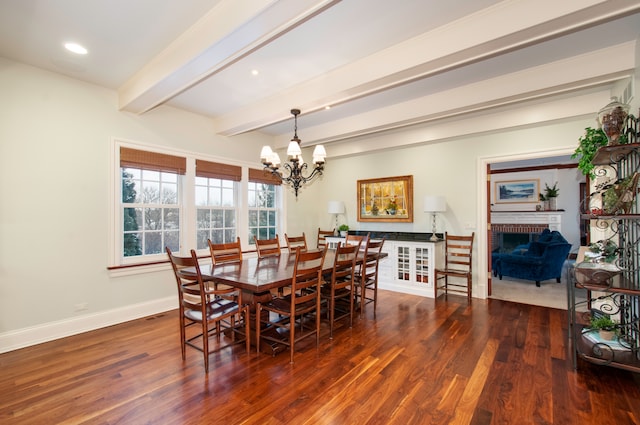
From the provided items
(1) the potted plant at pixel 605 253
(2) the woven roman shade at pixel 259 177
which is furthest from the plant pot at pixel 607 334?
(2) the woven roman shade at pixel 259 177

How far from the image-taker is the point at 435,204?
4867 millimetres

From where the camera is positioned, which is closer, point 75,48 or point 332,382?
point 332,382

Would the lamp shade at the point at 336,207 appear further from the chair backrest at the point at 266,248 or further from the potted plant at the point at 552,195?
the potted plant at the point at 552,195

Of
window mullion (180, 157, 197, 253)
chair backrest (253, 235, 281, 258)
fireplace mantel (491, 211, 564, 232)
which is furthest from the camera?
fireplace mantel (491, 211, 564, 232)

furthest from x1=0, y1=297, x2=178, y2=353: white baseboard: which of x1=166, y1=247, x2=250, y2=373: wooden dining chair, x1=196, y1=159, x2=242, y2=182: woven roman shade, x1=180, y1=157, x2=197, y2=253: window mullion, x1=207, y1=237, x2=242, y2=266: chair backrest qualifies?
x1=196, y1=159, x2=242, y2=182: woven roman shade

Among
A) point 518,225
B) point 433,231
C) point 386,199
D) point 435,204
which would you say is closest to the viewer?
point 435,204

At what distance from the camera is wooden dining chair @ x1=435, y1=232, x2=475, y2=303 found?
4.57 meters

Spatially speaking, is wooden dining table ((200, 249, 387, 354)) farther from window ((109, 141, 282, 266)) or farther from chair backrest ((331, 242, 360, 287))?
window ((109, 141, 282, 266))

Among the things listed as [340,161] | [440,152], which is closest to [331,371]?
[440,152]

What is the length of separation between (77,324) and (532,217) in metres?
9.93

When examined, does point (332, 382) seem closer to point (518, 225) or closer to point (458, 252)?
point (458, 252)

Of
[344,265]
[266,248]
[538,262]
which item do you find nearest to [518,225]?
[538,262]

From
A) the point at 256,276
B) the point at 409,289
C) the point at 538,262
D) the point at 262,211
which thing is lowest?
the point at 409,289

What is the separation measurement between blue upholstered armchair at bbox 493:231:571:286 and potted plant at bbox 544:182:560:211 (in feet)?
8.38
